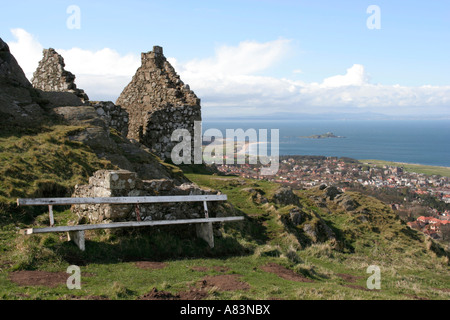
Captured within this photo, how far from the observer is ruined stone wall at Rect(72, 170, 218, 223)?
405 inches

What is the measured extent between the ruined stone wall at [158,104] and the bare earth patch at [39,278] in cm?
1612

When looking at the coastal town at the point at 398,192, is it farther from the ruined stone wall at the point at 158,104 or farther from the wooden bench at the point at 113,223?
the wooden bench at the point at 113,223

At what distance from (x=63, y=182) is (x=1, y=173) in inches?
66.9

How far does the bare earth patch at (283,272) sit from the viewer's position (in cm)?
976

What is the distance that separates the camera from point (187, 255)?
412 inches

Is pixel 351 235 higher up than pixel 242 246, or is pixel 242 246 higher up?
pixel 242 246

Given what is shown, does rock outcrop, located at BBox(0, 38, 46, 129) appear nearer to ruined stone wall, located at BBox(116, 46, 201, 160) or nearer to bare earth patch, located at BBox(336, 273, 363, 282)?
ruined stone wall, located at BBox(116, 46, 201, 160)

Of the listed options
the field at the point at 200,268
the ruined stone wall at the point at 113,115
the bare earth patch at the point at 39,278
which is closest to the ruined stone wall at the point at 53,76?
the ruined stone wall at the point at 113,115

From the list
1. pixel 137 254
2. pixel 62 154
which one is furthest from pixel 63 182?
pixel 137 254

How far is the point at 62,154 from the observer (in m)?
13.6

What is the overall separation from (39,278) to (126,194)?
140 inches

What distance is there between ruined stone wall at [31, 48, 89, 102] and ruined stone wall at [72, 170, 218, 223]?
12.0 metres

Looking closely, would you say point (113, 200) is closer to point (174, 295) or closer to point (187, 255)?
point (187, 255)

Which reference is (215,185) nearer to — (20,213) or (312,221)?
(312,221)
